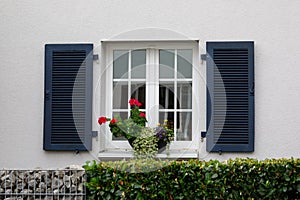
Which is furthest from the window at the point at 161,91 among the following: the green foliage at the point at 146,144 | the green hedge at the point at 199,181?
the green hedge at the point at 199,181

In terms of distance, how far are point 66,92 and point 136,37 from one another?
1.00 m

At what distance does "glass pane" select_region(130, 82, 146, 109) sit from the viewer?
22.2 feet

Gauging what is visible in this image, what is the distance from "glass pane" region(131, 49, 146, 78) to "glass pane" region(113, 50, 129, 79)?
78mm

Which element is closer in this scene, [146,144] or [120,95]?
[146,144]

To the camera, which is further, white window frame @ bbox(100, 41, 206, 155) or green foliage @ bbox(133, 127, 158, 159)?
white window frame @ bbox(100, 41, 206, 155)

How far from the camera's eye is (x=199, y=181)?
16.9 ft

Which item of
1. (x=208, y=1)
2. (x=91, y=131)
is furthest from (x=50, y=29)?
(x=208, y=1)

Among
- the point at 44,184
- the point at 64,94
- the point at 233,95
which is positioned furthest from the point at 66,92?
the point at 233,95

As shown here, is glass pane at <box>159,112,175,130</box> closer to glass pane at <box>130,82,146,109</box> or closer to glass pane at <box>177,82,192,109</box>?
glass pane at <box>177,82,192,109</box>

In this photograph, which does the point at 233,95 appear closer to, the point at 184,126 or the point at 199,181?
the point at 184,126

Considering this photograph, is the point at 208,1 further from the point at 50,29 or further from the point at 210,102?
the point at 50,29

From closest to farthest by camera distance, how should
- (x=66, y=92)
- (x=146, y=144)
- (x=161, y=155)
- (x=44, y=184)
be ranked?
(x=44, y=184) < (x=146, y=144) < (x=161, y=155) < (x=66, y=92)

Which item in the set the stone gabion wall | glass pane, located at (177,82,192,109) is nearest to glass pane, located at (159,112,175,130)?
glass pane, located at (177,82,192,109)

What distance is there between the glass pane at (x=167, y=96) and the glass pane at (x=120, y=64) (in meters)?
0.44
